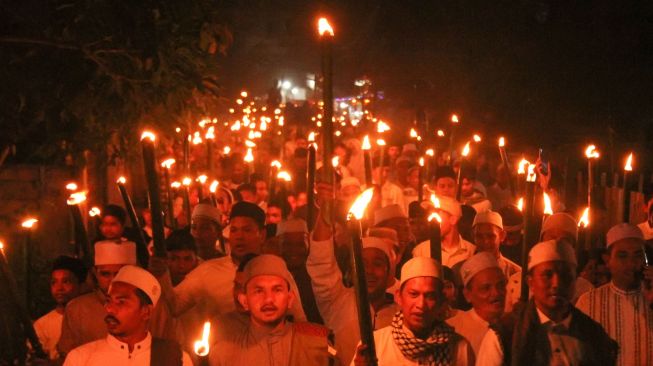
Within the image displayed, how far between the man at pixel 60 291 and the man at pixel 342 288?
2.02 meters

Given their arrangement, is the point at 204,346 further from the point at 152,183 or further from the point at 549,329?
the point at 549,329

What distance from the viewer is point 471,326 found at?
6.29 metres

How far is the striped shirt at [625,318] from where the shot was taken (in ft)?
19.7

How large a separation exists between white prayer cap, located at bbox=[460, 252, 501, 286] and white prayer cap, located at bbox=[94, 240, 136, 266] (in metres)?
2.21

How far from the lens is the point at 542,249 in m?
5.76

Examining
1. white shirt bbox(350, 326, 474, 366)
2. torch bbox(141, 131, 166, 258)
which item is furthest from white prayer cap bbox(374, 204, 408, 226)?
torch bbox(141, 131, 166, 258)

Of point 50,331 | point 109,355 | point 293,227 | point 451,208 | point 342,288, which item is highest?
point 451,208

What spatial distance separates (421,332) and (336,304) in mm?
1206

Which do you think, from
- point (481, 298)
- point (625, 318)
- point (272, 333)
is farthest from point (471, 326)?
point (272, 333)

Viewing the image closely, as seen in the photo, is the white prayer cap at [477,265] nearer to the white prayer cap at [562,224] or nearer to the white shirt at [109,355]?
the white prayer cap at [562,224]

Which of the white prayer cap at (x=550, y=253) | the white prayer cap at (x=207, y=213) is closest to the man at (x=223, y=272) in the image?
the white prayer cap at (x=207, y=213)

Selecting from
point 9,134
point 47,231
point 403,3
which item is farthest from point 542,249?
point 403,3

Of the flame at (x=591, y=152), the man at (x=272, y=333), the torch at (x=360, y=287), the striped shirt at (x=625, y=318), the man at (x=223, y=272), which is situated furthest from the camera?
the flame at (x=591, y=152)

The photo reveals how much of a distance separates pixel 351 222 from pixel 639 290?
288 cm
